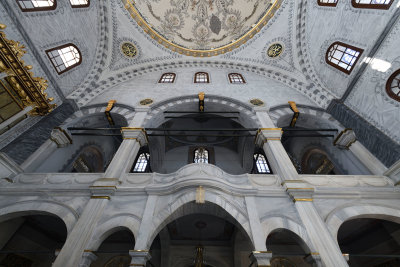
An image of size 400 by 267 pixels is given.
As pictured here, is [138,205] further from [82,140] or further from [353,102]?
[353,102]

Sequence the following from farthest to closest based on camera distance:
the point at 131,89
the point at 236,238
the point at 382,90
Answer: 1. the point at 131,89
2. the point at 236,238
3. the point at 382,90

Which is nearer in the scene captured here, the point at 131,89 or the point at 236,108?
the point at 236,108

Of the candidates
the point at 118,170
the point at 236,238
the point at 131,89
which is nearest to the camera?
the point at 118,170

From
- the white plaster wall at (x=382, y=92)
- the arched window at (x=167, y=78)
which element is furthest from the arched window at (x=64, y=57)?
the white plaster wall at (x=382, y=92)

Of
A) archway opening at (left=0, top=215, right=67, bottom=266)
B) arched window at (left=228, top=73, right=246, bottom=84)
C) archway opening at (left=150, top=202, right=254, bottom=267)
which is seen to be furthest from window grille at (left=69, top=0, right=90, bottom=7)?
archway opening at (left=150, top=202, right=254, bottom=267)

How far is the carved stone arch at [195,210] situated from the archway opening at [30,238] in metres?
4.11

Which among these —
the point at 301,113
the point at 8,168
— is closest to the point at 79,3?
the point at 8,168

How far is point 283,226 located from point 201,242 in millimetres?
4410

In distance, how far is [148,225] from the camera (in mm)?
5254

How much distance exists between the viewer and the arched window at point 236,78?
41.1ft

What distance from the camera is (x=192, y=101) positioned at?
35.3ft

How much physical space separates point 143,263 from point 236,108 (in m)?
8.05

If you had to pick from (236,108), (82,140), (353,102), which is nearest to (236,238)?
(236,108)

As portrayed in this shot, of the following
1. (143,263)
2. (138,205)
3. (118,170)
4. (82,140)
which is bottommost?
(143,263)
